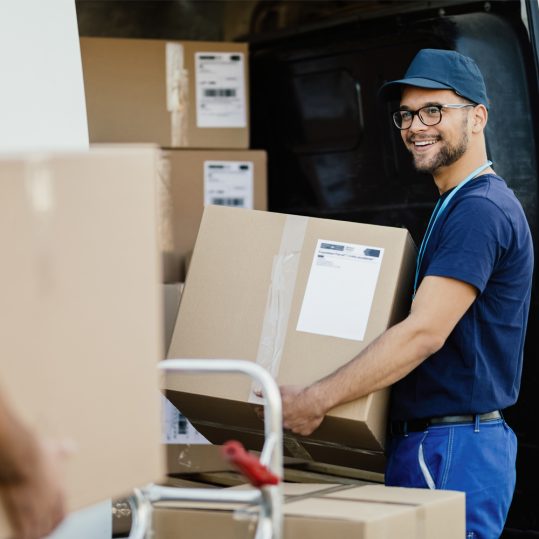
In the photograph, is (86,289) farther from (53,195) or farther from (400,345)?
(400,345)

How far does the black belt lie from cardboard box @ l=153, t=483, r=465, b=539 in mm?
268

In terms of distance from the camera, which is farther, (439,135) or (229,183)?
(229,183)

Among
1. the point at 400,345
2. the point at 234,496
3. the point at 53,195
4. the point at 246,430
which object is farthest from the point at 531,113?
the point at 53,195

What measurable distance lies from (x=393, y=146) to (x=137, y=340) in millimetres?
2059

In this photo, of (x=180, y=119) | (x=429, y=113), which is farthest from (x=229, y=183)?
(x=429, y=113)

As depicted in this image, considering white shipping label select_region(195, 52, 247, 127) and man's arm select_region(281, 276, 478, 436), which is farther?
white shipping label select_region(195, 52, 247, 127)

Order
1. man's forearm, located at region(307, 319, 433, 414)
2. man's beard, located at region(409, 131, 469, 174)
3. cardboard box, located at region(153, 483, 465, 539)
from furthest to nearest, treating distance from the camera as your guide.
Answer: man's beard, located at region(409, 131, 469, 174)
man's forearm, located at region(307, 319, 433, 414)
cardboard box, located at region(153, 483, 465, 539)

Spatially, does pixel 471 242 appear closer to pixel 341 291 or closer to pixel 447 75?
pixel 341 291

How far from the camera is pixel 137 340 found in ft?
5.12

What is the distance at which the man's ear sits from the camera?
8.86 feet

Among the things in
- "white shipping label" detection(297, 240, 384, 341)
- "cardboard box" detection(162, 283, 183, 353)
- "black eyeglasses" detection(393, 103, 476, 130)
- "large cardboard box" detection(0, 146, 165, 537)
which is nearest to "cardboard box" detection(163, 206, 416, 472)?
"white shipping label" detection(297, 240, 384, 341)

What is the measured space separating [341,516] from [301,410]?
46cm

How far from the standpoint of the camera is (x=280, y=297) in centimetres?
248

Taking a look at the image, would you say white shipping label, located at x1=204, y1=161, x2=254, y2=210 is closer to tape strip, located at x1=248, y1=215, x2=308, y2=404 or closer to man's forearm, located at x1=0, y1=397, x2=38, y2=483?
tape strip, located at x1=248, y1=215, x2=308, y2=404
